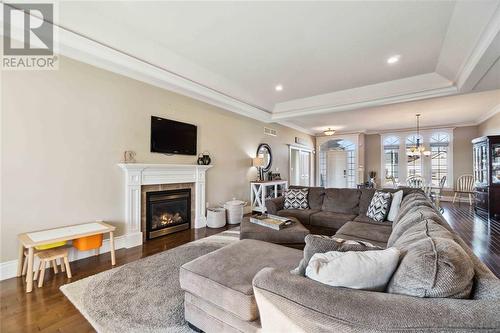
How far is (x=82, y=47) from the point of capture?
2.78 metres

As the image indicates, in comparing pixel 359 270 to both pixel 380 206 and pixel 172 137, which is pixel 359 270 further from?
pixel 172 137

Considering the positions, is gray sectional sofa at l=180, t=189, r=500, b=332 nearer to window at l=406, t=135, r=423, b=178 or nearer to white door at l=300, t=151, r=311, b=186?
white door at l=300, t=151, r=311, b=186

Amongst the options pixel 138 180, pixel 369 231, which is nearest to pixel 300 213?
pixel 369 231

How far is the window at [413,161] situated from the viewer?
8.70 meters

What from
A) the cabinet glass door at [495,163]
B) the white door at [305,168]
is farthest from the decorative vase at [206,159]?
the cabinet glass door at [495,163]

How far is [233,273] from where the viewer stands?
1612mm

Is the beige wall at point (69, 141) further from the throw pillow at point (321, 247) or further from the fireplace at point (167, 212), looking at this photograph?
the throw pillow at point (321, 247)

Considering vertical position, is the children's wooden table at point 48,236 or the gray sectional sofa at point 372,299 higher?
the gray sectional sofa at point 372,299

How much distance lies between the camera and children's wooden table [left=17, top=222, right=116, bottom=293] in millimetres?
2297

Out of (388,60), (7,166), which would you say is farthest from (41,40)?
(388,60)

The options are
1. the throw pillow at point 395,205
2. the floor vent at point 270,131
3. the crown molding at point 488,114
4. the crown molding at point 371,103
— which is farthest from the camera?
the floor vent at point 270,131

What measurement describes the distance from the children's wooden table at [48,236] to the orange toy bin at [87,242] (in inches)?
4.4

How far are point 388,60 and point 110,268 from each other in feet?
16.3

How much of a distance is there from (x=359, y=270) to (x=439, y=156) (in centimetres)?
975
